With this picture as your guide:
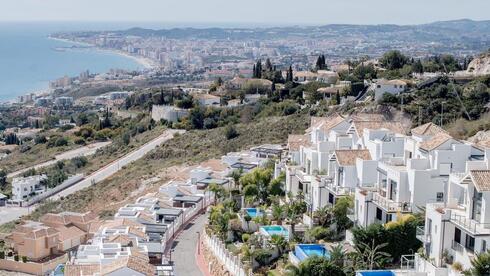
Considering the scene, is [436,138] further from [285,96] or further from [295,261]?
[285,96]

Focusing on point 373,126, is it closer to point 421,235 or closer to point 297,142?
point 297,142

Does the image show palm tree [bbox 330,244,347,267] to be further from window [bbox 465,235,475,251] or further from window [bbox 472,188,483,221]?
window [bbox 472,188,483,221]

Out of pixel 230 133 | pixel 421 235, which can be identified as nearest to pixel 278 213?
pixel 421 235

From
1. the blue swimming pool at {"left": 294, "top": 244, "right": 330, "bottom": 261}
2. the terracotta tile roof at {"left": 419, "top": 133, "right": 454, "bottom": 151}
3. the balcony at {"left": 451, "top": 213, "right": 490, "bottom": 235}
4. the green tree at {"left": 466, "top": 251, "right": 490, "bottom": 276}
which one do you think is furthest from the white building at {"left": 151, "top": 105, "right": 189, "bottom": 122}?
the green tree at {"left": 466, "top": 251, "right": 490, "bottom": 276}

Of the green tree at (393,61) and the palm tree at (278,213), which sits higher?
the green tree at (393,61)

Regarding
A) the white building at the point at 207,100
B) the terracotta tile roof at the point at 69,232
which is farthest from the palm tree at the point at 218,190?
the white building at the point at 207,100

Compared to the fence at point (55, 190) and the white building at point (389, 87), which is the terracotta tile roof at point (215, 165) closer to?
the white building at point (389, 87)

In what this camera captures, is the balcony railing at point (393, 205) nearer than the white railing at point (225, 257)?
Yes

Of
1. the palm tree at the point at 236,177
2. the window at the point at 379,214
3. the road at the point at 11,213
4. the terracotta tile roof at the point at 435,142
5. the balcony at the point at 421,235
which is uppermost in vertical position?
the terracotta tile roof at the point at 435,142
